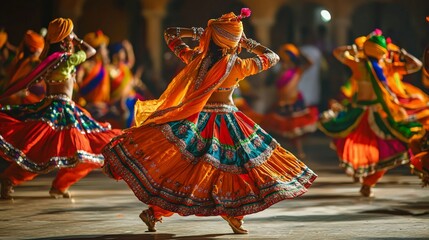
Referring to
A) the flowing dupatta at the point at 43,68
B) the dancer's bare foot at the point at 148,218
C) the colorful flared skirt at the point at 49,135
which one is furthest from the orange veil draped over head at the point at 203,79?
the flowing dupatta at the point at 43,68

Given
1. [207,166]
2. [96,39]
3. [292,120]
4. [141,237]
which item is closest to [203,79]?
[207,166]

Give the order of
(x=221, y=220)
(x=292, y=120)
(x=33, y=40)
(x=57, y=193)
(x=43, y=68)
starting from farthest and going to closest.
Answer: (x=292, y=120)
(x=33, y=40)
(x=57, y=193)
(x=43, y=68)
(x=221, y=220)

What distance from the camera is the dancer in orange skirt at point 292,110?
17.7 metres

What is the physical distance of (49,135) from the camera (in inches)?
409

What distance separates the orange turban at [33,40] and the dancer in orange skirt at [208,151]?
4215mm

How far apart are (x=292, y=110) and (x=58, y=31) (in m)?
8.13

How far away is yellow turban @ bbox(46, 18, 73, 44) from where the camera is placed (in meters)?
10.4

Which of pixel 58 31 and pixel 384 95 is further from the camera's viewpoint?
pixel 384 95

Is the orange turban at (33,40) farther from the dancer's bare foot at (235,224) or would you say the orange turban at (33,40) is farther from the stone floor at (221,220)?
the dancer's bare foot at (235,224)

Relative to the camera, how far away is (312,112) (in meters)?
18.0

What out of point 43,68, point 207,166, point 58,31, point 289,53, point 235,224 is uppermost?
point 58,31

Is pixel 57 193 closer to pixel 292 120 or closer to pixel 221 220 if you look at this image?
pixel 221 220

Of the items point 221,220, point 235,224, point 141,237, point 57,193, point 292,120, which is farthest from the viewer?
point 292,120

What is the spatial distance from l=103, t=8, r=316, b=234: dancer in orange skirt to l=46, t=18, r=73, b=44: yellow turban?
2.29 meters
